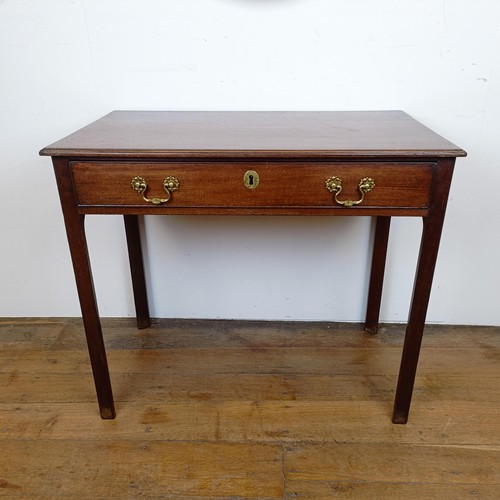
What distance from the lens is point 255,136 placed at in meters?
1.28

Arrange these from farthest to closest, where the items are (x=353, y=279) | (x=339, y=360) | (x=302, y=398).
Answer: (x=353, y=279) → (x=339, y=360) → (x=302, y=398)

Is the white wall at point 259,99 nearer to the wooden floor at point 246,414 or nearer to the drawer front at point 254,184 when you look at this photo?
the wooden floor at point 246,414

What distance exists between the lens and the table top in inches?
44.9

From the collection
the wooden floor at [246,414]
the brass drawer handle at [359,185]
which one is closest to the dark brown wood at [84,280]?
the wooden floor at [246,414]

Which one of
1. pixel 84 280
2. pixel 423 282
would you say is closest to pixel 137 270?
pixel 84 280

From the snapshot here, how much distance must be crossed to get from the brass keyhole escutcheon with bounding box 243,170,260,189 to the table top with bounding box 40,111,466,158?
0.05m

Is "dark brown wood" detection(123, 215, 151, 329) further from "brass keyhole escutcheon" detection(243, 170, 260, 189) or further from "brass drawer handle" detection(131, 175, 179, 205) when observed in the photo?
"brass keyhole escutcheon" detection(243, 170, 260, 189)

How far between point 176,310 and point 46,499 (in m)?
0.90

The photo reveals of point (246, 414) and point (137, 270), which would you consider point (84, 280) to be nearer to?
point (137, 270)

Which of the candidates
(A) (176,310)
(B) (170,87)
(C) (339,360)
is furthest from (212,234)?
(C) (339,360)

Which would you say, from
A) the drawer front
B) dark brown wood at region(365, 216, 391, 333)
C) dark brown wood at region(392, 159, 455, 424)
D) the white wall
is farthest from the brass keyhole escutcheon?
dark brown wood at region(365, 216, 391, 333)

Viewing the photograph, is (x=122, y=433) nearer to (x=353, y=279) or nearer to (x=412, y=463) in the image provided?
(x=412, y=463)

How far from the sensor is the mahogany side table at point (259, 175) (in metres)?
1.15

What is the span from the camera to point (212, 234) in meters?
1.86
